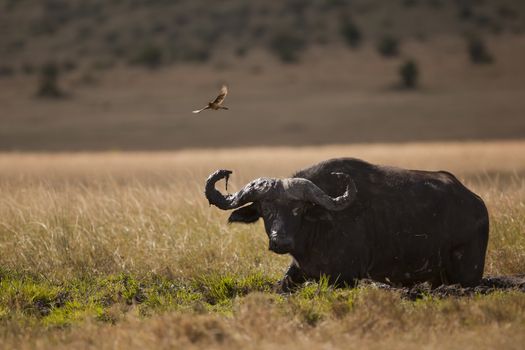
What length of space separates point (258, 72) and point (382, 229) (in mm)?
42212

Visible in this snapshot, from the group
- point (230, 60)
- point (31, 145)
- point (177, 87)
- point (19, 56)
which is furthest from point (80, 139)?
point (19, 56)

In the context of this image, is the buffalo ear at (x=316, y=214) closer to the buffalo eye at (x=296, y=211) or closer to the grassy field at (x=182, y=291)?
the buffalo eye at (x=296, y=211)

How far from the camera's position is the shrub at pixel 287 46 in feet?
173

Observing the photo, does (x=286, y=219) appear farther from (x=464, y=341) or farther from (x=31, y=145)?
(x=31, y=145)

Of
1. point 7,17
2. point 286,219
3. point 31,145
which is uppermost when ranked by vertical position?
point 7,17

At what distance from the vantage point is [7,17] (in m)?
66.4

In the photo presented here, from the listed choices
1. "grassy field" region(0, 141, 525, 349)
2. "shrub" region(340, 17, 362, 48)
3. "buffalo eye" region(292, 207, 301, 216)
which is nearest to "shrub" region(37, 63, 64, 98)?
"shrub" region(340, 17, 362, 48)

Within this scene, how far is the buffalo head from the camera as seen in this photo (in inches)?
325

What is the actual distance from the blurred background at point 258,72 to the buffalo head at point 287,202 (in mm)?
25949

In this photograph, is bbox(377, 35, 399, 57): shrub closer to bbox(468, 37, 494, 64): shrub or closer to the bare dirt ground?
the bare dirt ground

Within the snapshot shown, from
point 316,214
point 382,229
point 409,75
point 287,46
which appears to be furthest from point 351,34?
point 316,214

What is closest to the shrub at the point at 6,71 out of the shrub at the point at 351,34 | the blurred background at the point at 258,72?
the blurred background at the point at 258,72

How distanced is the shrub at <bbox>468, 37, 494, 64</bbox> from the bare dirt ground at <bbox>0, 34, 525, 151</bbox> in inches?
26.1

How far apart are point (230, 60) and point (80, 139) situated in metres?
19.2
